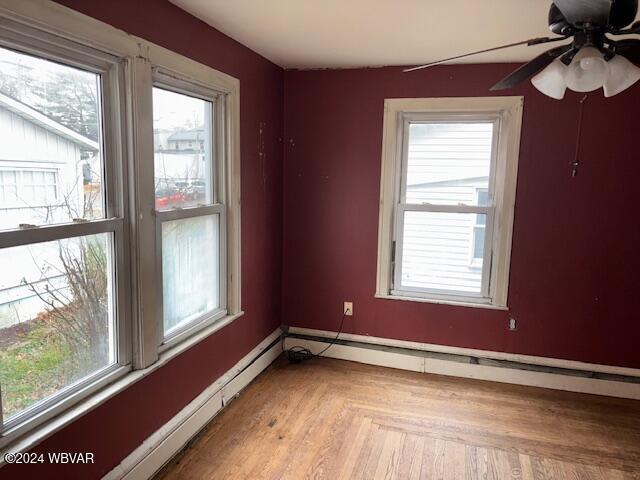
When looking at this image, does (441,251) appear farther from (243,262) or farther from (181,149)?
(181,149)

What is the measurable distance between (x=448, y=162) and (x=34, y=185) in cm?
255

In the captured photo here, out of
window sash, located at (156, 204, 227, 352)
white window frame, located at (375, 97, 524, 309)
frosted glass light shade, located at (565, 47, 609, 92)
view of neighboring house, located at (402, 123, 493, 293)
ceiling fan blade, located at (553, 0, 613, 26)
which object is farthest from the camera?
view of neighboring house, located at (402, 123, 493, 293)

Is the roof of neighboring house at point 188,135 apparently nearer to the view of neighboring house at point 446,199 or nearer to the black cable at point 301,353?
the view of neighboring house at point 446,199

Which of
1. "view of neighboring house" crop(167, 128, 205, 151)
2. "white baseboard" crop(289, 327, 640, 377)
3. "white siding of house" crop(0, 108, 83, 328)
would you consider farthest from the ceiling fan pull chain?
"white siding of house" crop(0, 108, 83, 328)

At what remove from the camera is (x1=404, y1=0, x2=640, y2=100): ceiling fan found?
4.26 ft

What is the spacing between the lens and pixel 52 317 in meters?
1.71

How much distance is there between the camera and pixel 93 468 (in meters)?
1.80

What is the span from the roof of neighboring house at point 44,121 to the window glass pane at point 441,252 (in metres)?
2.24

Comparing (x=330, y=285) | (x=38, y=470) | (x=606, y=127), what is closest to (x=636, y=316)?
(x=606, y=127)

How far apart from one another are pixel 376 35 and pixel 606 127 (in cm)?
164

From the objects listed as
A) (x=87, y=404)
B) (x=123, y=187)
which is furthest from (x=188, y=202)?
(x=87, y=404)

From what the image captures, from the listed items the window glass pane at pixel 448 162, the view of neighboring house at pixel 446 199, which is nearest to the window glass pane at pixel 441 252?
the view of neighboring house at pixel 446 199

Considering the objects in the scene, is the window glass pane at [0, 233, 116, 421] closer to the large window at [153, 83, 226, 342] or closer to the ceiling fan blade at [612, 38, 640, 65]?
the large window at [153, 83, 226, 342]

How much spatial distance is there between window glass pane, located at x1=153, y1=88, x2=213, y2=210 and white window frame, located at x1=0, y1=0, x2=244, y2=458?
13cm
